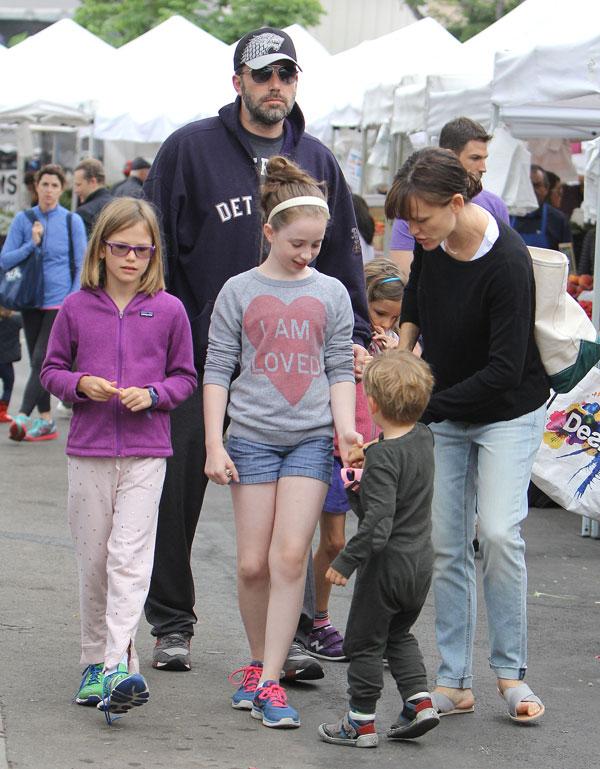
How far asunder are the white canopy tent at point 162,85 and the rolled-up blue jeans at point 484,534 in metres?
14.0

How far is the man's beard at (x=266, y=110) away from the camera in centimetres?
527

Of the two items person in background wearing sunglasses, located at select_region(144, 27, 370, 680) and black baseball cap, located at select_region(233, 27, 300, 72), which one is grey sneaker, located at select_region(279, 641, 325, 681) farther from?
black baseball cap, located at select_region(233, 27, 300, 72)

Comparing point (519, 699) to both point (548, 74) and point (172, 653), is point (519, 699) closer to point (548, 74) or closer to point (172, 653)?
point (172, 653)

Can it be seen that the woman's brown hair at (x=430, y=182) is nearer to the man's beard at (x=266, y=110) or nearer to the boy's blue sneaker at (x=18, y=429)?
the man's beard at (x=266, y=110)

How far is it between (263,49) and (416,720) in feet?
7.79

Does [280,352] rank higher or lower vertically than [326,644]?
higher

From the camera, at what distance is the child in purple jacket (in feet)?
15.8

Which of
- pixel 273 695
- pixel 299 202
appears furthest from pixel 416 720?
pixel 299 202

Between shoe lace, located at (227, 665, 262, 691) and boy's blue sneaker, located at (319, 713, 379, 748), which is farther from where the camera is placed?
shoe lace, located at (227, 665, 262, 691)

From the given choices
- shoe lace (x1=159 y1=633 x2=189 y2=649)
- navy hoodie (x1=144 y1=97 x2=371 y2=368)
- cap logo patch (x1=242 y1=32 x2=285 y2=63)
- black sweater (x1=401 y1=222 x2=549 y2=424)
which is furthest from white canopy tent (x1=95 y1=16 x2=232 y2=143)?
black sweater (x1=401 y1=222 x2=549 y2=424)

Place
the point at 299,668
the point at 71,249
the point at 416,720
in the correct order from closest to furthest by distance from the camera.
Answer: the point at 416,720 → the point at 299,668 → the point at 71,249

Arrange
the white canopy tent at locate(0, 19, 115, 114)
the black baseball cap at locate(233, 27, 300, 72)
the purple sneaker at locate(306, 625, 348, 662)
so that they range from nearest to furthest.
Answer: the black baseball cap at locate(233, 27, 300, 72) → the purple sneaker at locate(306, 625, 348, 662) → the white canopy tent at locate(0, 19, 115, 114)

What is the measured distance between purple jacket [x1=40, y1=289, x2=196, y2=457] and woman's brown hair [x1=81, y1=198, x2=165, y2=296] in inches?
1.9

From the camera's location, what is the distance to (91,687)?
16.2ft
